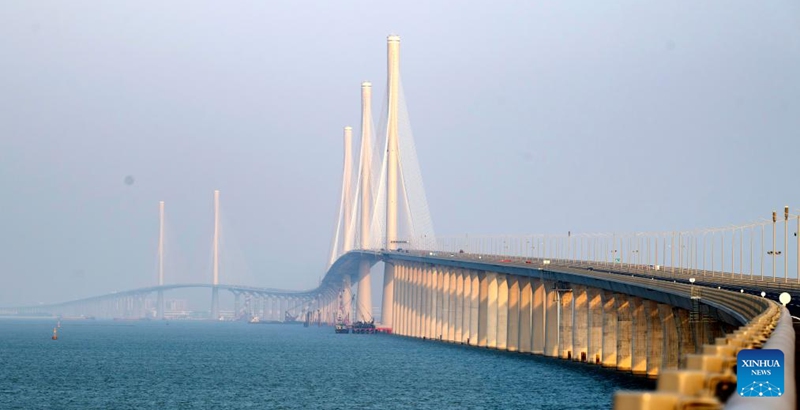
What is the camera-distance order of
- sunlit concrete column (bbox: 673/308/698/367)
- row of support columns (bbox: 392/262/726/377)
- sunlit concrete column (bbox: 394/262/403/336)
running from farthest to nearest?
sunlit concrete column (bbox: 394/262/403/336)
row of support columns (bbox: 392/262/726/377)
sunlit concrete column (bbox: 673/308/698/367)

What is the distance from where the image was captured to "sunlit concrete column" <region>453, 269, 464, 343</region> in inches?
5620

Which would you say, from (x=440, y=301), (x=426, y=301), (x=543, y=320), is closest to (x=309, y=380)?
(x=543, y=320)

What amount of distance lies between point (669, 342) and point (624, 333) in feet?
49.9

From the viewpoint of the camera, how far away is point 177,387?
8631 cm

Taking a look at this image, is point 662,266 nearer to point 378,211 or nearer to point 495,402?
point 378,211

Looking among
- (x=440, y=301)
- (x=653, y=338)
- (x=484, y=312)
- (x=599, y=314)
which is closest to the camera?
(x=653, y=338)

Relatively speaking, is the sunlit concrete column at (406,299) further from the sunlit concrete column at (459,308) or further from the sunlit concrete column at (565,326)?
the sunlit concrete column at (565,326)

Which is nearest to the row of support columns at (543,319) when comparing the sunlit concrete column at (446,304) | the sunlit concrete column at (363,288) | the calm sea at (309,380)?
the sunlit concrete column at (446,304)

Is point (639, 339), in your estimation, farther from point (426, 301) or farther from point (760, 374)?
point (760, 374)

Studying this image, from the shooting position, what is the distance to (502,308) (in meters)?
130

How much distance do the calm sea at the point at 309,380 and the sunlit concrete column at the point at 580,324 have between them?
7.31 feet

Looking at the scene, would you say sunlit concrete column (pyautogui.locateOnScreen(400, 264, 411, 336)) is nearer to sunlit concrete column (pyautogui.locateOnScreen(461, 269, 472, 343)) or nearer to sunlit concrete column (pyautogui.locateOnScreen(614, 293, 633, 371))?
sunlit concrete column (pyautogui.locateOnScreen(461, 269, 472, 343))

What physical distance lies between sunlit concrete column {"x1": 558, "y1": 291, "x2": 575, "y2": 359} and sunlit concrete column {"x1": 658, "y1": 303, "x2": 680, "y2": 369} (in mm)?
26919

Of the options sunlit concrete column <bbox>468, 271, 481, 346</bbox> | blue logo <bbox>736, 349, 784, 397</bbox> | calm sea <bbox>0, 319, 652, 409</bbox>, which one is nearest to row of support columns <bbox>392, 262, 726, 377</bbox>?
sunlit concrete column <bbox>468, 271, 481, 346</bbox>
